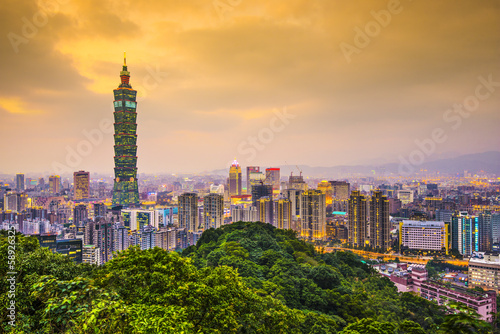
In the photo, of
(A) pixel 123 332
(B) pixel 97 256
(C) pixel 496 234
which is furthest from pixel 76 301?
(C) pixel 496 234

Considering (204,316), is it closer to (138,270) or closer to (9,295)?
(138,270)

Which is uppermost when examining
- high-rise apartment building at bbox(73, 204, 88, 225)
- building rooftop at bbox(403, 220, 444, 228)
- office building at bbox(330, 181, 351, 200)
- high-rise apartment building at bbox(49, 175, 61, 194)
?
high-rise apartment building at bbox(49, 175, 61, 194)

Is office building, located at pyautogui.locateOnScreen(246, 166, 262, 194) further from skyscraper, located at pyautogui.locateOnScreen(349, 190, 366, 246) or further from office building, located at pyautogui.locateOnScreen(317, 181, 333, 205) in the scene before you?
skyscraper, located at pyautogui.locateOnScreen(349, 190, 366, 246)

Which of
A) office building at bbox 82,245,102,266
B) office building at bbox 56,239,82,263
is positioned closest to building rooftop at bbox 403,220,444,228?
office building at bbox 82,245,102,266

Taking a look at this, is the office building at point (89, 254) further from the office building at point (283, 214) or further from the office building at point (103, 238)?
the office building at point (283, 214)

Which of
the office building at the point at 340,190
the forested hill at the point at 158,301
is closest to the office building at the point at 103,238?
the forested hill at the point at 158,301

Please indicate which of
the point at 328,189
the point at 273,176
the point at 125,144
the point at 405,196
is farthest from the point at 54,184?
the point at 405,196

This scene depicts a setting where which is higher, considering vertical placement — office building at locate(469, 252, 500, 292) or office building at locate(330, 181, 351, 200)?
office building at locate(330, 181, 351, 200)
